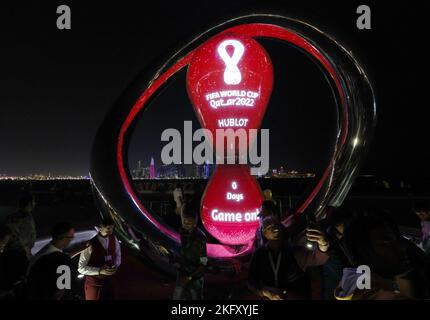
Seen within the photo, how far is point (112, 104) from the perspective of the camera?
5.54 m

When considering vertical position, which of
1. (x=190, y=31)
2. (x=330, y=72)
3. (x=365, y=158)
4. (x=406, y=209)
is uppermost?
(x=190, y=31)

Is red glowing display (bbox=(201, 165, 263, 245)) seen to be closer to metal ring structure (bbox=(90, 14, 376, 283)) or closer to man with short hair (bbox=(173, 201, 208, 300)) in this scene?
metal ring structure (bbox=(90, 14, 376, 283))

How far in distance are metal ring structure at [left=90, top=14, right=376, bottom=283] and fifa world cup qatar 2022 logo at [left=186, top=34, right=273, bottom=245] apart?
19.7 inches

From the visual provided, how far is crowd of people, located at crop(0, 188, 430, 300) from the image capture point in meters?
1.69

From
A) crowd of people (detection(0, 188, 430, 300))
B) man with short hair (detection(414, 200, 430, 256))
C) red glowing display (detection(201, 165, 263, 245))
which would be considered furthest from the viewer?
red glowing display (detection(201, 165, 263, 245))

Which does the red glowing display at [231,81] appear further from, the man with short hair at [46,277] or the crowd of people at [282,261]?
the man with short hair at [46,277]

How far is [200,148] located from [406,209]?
1581cm

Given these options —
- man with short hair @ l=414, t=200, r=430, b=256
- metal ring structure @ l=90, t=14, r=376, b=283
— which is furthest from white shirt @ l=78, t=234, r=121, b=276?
man with short hair @ l=414, t=200, r=430, b=256

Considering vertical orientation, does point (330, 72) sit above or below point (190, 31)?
below

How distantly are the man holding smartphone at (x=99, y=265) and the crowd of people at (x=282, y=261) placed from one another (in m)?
0.01

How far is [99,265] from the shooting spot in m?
3.29

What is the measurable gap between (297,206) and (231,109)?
2198mm
